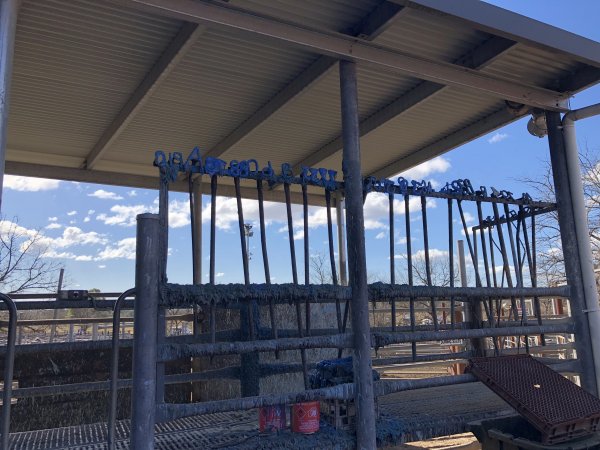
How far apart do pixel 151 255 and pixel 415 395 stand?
3569 mm

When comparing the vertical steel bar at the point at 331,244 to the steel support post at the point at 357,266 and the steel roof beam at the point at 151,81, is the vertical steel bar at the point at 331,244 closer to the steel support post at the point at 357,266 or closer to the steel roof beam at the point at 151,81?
the steel support post at the point at 357,266

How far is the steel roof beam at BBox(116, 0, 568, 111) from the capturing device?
137 inches

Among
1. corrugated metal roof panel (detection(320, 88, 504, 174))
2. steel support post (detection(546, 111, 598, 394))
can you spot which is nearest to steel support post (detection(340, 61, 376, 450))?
corrugated metal roof panel (detection(320, 88, 504, 174))

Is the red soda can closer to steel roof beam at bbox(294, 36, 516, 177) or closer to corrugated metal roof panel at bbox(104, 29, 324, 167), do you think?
corrugated metal roof panel at bbox(104, 29, 324, 167)

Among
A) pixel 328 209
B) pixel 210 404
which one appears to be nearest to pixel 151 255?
pixel 210 404

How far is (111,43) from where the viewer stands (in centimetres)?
457

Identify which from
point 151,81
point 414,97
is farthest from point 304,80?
point 151,81

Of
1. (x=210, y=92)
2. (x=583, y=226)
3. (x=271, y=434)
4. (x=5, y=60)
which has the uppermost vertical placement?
(x=210, y=92)

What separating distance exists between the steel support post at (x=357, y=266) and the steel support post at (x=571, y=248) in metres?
2.50

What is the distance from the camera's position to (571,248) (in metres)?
4.96

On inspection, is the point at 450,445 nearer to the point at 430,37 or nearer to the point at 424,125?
the point at 424,125

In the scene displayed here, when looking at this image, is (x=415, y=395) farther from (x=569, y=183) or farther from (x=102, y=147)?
(x=102, y=147)

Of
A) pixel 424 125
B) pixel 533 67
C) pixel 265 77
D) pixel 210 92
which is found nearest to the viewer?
pixel 533 67

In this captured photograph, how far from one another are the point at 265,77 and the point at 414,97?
5.81ft
